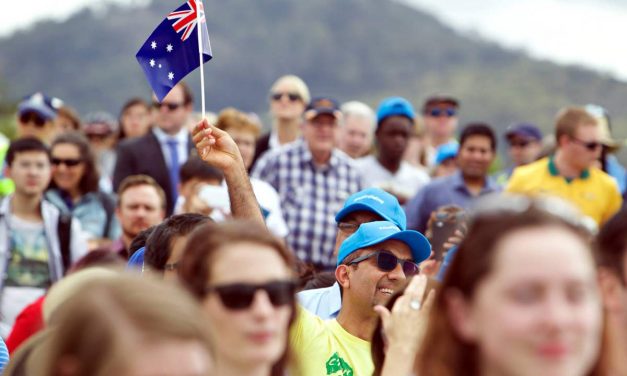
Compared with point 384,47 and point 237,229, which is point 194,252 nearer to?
point 237,229

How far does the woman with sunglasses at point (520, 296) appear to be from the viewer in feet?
10.6

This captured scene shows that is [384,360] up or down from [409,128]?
down

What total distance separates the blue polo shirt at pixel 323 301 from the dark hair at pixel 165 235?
3.57ft

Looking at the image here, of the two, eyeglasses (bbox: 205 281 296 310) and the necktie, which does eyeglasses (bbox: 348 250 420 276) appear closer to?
eyeglasses (bbox: 205 281 296 310)

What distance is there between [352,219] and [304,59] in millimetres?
102001

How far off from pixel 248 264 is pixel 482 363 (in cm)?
→ 70

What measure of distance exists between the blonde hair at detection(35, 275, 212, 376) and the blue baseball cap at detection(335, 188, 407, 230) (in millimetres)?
3865

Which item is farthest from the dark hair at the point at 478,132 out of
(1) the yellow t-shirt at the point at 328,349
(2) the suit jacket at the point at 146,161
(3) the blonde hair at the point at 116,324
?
(3) the blonde hair at the point at 116,324

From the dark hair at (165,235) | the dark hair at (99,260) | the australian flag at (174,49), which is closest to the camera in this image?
the dark hair at (99,260)

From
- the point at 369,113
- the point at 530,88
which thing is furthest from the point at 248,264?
the point at 530,88

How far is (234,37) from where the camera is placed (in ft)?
371

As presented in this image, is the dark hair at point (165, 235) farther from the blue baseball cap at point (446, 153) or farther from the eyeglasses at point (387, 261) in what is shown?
the blue baseball cap at point (446, 153)

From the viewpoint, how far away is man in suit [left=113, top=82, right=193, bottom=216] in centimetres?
1152

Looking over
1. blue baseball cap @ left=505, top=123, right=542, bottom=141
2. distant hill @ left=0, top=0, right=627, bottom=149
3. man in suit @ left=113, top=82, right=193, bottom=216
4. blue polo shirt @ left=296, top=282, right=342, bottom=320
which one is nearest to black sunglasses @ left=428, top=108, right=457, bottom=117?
blue baseball cap @ left=505, top=123, right=542, bottom=141
